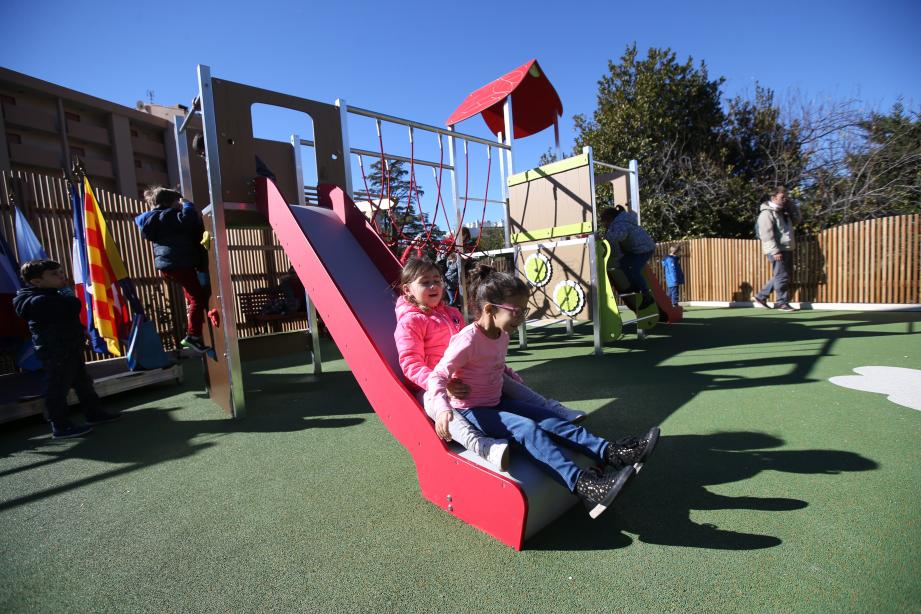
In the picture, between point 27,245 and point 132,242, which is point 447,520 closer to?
point 27,245

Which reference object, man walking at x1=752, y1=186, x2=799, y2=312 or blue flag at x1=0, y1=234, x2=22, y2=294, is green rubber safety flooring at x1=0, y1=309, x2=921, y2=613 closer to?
blue flag at x1=0, y1=234, x2=22, y2=294

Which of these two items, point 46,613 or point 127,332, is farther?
point 127,332

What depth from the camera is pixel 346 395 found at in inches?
163

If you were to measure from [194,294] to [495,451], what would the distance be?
133 inches

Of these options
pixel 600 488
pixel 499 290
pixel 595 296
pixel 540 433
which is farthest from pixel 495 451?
pixel 595 296

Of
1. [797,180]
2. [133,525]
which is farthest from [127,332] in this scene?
[797,180]

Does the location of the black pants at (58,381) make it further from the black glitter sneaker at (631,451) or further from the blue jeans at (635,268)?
the blue jeans at (635,268)

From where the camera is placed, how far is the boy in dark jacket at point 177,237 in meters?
3.71

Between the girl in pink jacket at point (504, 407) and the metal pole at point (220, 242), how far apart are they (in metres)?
2.31

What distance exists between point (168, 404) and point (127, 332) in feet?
4.52

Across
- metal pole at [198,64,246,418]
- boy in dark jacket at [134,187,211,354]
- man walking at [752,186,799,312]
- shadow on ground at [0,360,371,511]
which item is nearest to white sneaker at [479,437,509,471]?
shadow on ground at [0,360,371,511]

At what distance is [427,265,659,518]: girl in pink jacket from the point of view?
1790mm

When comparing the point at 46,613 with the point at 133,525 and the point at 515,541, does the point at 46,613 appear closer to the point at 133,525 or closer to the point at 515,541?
the point at 133,525

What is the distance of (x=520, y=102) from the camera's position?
632 centimetres
